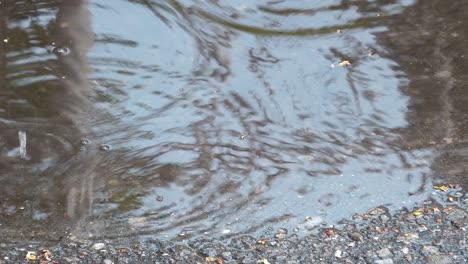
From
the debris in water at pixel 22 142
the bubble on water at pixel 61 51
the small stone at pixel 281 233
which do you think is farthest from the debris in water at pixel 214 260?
the bubble on water at pixel 61 51

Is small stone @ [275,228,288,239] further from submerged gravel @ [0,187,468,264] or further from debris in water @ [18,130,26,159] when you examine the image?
debris in water @ [18,130,26,159]

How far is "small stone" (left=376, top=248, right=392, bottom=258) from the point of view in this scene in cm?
324

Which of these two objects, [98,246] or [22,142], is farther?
[22,142]

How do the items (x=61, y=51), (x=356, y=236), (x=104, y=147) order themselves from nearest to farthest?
1. (x=356, y=236)
2. (x=104, y=147)
3. (x=61, y=51)

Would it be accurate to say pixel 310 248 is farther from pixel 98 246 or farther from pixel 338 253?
pixel 98 246

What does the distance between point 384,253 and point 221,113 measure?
128 centimetres

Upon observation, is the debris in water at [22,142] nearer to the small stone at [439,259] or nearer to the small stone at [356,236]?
the small stone at [356,236]

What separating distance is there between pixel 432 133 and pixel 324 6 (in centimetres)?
144

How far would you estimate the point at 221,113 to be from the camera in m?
4.11

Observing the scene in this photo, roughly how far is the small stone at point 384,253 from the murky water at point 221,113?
26cm

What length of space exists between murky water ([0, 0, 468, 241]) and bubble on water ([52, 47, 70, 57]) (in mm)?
12

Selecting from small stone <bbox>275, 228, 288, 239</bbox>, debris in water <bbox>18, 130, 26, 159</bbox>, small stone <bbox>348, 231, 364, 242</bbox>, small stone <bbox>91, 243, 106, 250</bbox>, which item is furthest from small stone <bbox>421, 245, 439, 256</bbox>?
debris in water <bbox>18, 130, 26, 159</bbox>

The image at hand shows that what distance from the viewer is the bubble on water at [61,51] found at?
4555 millimetres

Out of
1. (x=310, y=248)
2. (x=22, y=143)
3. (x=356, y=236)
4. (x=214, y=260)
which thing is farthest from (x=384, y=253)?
(x=22, y=143)
